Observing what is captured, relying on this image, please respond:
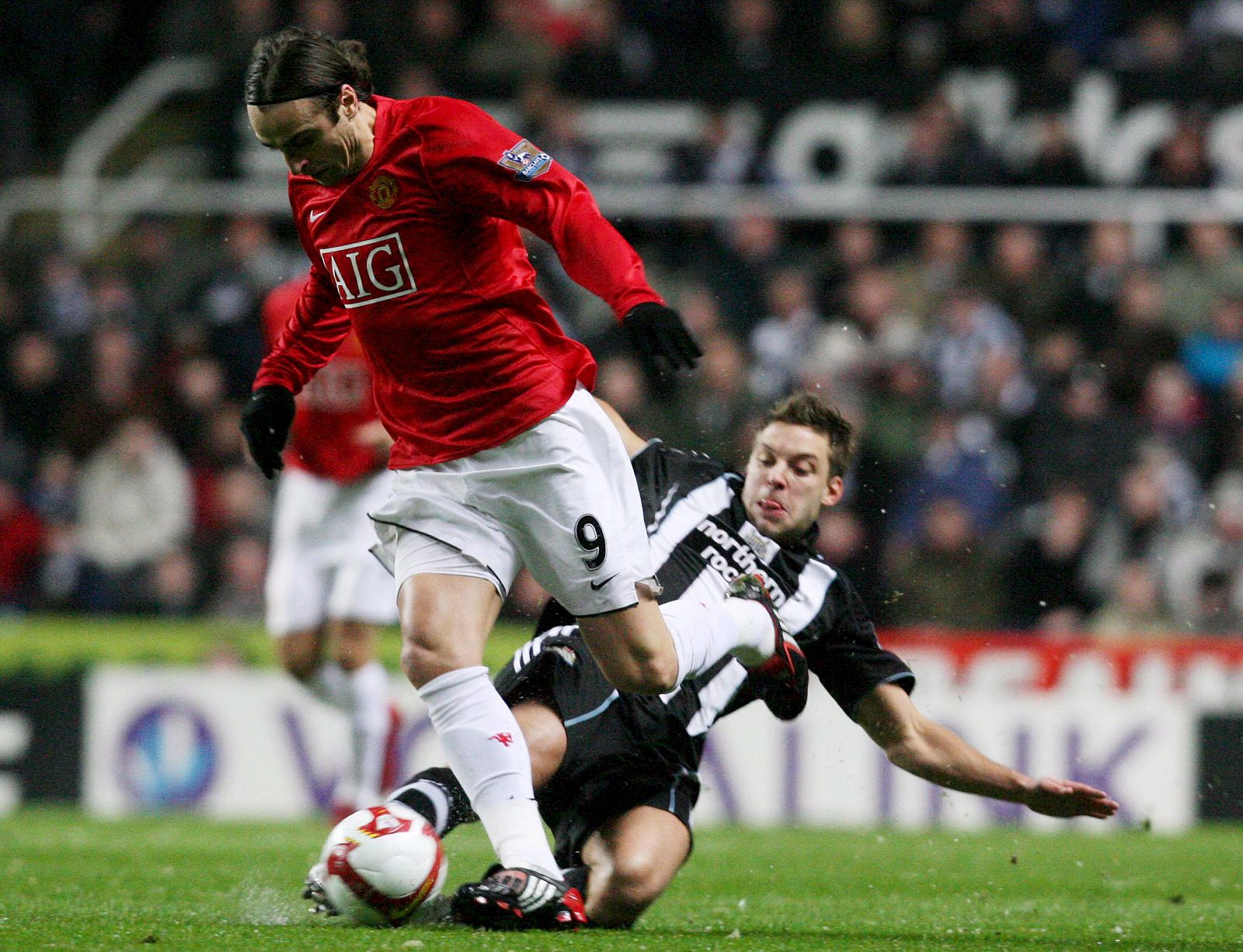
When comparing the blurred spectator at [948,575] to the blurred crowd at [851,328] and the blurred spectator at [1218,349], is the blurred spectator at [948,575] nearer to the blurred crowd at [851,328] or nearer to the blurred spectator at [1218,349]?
the blurred crowd at [851,328]

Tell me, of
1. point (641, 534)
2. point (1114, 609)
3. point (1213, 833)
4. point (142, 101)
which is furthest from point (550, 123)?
point (641, 534)

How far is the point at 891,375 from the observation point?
1023 centimetres

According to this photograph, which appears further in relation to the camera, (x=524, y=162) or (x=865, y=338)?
(x=865, y=338)

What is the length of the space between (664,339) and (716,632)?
1.09m

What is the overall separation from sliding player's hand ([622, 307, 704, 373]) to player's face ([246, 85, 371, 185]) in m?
0.83

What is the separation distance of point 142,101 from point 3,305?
6.52ft

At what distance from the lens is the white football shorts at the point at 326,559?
24.1 ft

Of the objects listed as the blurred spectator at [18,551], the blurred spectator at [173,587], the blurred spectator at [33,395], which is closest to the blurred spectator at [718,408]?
the blurred spectator at [173,587]

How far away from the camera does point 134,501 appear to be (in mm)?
10672

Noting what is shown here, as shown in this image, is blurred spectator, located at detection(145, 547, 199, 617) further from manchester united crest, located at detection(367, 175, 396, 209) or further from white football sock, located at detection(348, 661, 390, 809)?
manchester united crest, located at detection(367, 175, 396, 209)

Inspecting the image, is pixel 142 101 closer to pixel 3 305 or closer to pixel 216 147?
pixel 216 147

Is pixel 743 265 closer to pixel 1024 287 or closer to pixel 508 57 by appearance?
pixel 1024 287

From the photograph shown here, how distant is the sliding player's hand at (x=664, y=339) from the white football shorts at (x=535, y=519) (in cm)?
58

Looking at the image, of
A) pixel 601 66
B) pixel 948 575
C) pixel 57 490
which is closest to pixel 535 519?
pixel 948 575
